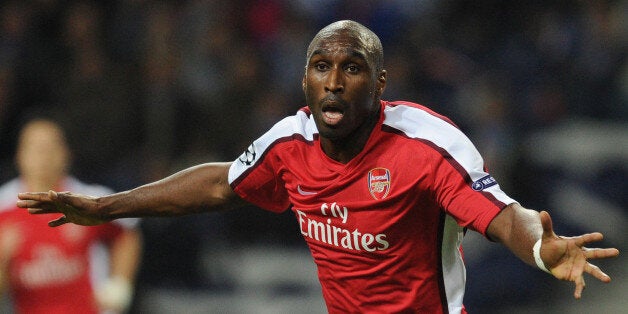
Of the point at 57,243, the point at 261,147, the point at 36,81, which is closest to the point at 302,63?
the point at 36,81

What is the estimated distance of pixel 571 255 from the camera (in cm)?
309

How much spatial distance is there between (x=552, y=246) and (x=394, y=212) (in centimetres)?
78

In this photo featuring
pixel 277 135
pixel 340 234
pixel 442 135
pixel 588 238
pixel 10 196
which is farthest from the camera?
pixel 10 196

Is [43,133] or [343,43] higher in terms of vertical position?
[343,43]

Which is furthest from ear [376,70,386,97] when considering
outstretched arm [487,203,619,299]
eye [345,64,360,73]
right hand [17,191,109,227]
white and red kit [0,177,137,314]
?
white and red kit [0,177,137,314]

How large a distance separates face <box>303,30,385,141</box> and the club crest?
0.61 feet

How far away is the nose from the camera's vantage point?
372 cm

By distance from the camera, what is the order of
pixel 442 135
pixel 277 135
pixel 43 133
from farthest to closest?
pixel 43 133 → pixel 277 135 → pixel 442 135

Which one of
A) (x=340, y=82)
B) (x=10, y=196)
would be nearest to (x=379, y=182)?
(x=340, y=82)

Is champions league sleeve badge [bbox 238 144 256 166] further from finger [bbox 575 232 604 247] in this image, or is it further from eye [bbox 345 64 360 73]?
finger [bbox 575 232 604 247]

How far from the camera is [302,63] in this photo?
9188 millimetres

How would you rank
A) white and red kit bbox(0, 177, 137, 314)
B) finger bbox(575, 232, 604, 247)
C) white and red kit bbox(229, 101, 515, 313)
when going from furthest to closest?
white and red kit bbox(0, 177, 137, 314), white and red kit bbox(229, 101, 515, 313), finger bbox(575, 232, 604, 247)

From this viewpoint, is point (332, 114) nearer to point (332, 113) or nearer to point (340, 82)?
point (332, 113)

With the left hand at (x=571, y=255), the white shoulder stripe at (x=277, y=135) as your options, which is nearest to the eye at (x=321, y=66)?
the white shoulder stripe at (x=277, y=135)
